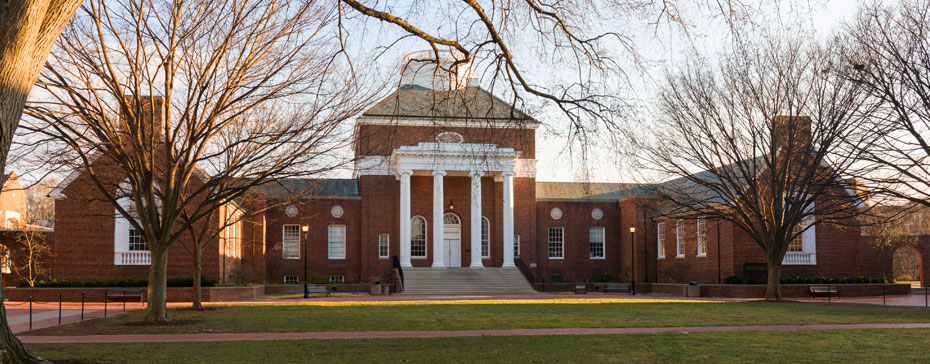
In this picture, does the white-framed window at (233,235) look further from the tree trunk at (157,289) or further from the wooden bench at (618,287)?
the wooden bench at (618,287)

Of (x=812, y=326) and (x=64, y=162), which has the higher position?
(x=64, y=162)

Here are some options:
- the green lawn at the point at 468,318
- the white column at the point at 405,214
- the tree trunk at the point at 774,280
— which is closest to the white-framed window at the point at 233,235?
the white column at the point at 405,214

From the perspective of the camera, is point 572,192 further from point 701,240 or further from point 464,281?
point 464,281

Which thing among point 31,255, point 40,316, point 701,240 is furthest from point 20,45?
point 701,240

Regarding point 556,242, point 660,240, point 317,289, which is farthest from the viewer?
point 556,242

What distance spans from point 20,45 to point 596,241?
4329 centimetres

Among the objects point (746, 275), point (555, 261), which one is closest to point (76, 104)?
point (746, 275)

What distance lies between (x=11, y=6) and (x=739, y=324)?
15370 millimetres

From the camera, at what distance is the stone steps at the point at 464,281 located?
39.2 meters

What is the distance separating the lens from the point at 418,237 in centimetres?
4656

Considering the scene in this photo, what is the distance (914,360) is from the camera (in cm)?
1133

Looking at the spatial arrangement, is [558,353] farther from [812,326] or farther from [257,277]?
[257,277]

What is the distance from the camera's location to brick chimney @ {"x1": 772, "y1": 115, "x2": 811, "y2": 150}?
90.8 feet

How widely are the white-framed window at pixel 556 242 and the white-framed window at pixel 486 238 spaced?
4.01 metres
